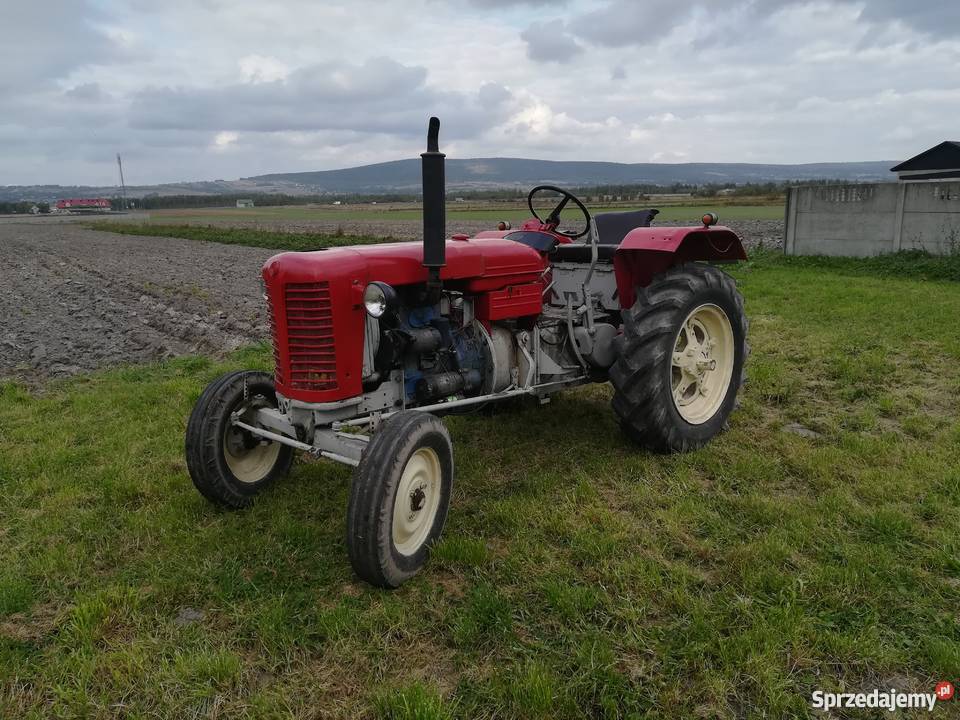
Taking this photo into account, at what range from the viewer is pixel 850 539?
3.03 meters

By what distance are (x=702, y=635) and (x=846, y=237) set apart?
39.8ft

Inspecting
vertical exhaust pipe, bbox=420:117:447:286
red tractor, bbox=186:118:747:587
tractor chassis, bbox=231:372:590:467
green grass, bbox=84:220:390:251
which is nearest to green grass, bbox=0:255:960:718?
red tractor, bbox=186:118:747:587

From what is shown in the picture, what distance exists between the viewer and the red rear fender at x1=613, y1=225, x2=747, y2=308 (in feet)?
13.6

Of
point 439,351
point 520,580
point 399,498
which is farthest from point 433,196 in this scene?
point 520,580

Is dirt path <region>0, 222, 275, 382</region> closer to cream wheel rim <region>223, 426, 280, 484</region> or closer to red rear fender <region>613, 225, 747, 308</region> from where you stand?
cream wheel rim <region>223, 426, 280, 484</region>

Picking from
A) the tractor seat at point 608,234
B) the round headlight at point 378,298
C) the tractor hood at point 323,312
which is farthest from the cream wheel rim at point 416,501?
the tractor seat at point 608,234

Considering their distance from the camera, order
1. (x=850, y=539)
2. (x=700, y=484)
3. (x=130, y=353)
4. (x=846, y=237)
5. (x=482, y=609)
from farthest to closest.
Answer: (x=846, y=237) < (x=130, y=353) < (x=700, y=484) < (x=850, y=539) < (x=482, y=609)

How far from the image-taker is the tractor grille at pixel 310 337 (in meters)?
3.00

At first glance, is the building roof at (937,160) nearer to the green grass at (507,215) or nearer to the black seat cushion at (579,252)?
the green grass at (507,215)

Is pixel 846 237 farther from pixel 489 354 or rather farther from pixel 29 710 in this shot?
pixel 29 710

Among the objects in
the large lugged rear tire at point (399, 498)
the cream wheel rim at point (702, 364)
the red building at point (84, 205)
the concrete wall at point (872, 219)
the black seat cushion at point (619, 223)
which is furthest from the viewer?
the red building at point (84, 205)

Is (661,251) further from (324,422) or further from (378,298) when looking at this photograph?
(324,422)

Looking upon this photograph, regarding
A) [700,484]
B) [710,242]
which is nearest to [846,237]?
[710,242]

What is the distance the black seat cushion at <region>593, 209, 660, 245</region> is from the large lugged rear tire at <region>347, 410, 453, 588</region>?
2.55m
